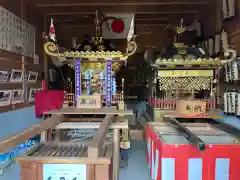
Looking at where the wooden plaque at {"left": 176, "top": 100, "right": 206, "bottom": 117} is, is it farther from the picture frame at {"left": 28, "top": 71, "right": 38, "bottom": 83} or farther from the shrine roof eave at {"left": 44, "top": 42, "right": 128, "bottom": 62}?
the picture frame at {"left": 28, "top": 71, "right": 38, "bottom": 83}

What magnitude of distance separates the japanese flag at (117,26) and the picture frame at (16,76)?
8.68ft

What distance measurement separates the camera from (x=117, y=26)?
268 inches

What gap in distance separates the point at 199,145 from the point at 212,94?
315cm

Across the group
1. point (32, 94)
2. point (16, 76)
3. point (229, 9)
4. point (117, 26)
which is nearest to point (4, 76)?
point (16, 76)

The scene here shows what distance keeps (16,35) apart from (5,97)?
122cm

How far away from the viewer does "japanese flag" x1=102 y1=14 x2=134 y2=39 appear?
6574mm

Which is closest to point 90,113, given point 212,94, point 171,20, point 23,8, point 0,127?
point 0,127

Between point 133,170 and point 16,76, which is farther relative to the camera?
point 16,76

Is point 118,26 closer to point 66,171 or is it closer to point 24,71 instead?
point 24,71

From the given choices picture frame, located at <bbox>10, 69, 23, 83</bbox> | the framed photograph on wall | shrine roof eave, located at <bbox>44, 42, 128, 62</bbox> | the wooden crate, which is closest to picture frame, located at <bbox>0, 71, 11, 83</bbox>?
picture frame, located at <bbox>10, 69, 23, 83</bbox>

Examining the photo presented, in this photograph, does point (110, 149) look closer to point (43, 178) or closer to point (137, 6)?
point (43, 178)

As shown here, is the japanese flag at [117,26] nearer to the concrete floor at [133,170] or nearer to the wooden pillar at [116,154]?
the concrete floor at [133,170]

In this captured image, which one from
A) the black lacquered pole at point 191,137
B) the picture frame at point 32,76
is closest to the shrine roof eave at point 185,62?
the black lacquered pole at point 191,137

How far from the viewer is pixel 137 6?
5.91 meters
